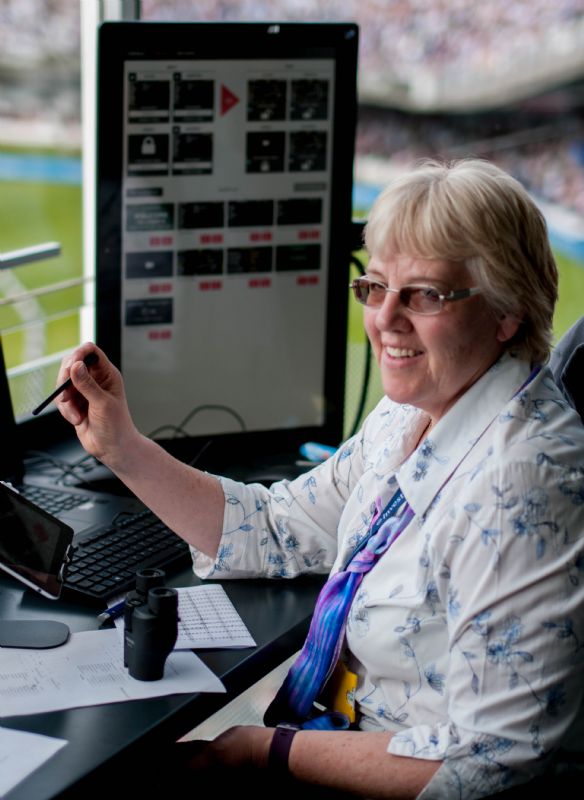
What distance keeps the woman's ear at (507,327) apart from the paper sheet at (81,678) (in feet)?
1.95

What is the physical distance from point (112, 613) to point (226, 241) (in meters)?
0.96

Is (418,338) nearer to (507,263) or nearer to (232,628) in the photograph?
(507,263)

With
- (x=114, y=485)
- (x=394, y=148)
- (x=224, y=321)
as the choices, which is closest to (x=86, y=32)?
(x=224, y=321)

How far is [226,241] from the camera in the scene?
2256 mm

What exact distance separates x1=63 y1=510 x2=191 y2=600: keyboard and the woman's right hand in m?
0.16

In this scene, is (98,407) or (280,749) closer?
(280,749)

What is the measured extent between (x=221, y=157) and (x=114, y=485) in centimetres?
71

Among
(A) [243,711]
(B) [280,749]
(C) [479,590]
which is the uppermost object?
(C) [479,590]

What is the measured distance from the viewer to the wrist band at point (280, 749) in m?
1.39

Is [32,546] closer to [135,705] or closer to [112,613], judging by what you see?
[112,613]

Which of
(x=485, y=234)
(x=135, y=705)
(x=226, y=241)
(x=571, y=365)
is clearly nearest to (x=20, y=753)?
(x=135, y=705)

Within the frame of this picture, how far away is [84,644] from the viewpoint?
1477 mm

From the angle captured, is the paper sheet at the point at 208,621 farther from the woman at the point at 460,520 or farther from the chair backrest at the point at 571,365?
the chair backrest at the point at 571,365

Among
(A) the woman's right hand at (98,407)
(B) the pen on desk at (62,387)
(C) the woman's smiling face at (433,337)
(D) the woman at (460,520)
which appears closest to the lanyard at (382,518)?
(D) the woman at (460,520)
